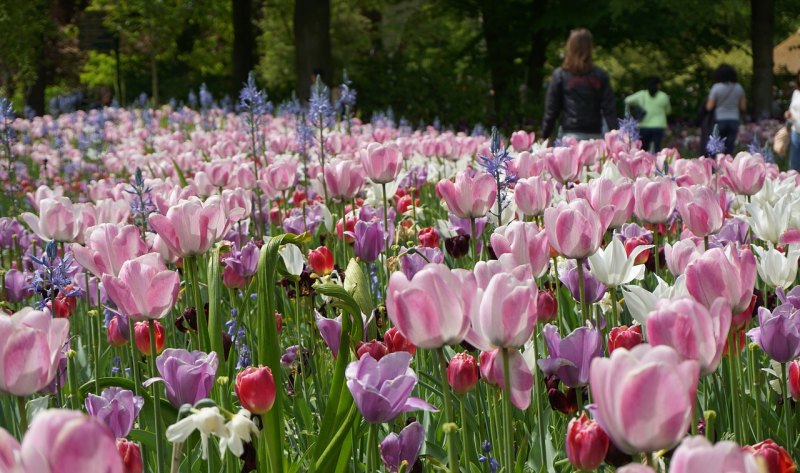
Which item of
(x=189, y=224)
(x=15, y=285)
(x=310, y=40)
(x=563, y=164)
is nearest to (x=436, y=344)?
(x=189, y=224)

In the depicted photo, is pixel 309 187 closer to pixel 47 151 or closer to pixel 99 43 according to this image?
pixel 47 151

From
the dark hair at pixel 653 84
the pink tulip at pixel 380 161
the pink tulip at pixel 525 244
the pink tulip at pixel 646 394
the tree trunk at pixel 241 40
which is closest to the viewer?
the pink tulip at pixel 646 394

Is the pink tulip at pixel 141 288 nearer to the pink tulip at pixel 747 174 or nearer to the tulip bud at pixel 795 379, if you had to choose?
the tulip bud at pixel 795 379

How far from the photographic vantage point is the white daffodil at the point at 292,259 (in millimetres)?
2951

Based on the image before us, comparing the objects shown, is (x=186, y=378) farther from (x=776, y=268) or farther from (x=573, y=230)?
(x=776, y=268)

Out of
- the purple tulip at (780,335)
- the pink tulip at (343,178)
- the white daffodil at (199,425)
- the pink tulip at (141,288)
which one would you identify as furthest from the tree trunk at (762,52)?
the white daffodil at (199,425)

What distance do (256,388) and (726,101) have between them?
12.9 meters

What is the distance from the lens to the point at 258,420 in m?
1.97

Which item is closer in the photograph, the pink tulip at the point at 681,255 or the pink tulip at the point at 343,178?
the pink tulip at the point at 681,255

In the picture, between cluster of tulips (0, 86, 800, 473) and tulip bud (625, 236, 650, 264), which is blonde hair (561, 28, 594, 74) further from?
tulip bud (625, 236, 650, 264)

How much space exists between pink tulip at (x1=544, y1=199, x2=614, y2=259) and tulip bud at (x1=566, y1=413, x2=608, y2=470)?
87 cm

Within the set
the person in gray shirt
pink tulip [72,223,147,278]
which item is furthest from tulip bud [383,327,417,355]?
the person in gray shirt

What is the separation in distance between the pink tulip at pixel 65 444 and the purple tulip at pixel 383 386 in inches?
29.1

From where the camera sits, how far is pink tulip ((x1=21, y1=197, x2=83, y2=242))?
3197 mm
